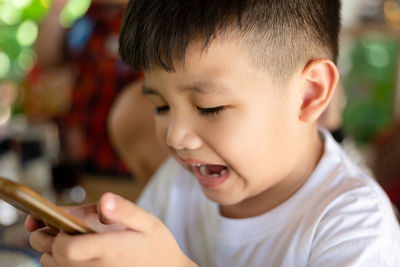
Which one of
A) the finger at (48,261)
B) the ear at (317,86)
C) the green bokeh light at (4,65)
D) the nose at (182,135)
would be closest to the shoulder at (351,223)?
the ear at (317,86)

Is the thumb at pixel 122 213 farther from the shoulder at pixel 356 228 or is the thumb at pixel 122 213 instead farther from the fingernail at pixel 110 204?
the shoulder at pixel 356 228

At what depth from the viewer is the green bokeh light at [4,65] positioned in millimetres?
2947

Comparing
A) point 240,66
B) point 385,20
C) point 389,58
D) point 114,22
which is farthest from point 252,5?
point 389,58

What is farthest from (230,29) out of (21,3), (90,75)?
(21,3)

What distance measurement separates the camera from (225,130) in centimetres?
65

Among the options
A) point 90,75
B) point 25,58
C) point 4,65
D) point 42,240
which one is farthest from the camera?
point 25,58

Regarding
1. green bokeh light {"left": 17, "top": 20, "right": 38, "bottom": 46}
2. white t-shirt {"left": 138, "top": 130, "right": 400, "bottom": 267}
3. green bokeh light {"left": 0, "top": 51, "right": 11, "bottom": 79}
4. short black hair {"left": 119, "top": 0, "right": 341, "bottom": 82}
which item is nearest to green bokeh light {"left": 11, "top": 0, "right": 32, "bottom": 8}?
green bokeh light {"left": 17, "top": 20, "right": 38, "bottom": 46}

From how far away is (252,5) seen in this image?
619 mm

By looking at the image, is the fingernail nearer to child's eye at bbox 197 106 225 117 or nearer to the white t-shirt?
child's eye at bbox 197 106 225 117

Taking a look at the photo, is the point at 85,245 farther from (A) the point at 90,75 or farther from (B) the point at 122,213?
(A) the point at 90,75

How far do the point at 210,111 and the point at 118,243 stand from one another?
228 mm

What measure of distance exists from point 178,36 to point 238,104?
0.12 m

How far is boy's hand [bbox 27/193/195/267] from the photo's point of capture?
47 cm

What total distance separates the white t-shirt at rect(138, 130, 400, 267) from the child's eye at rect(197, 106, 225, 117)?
0.68 feet
